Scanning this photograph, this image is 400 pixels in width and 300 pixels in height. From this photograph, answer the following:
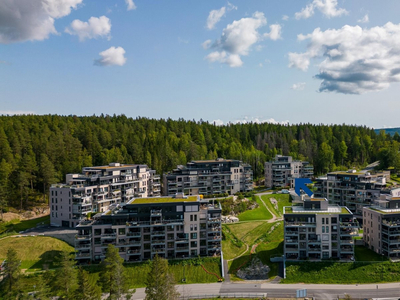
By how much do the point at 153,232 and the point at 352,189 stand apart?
5883 centimetres

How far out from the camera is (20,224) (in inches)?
3282

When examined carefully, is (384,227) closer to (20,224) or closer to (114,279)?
(114,279)

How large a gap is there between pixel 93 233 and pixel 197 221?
22.0 m

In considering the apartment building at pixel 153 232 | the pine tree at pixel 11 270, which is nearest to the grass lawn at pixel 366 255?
the apartment building at pixel 153 232

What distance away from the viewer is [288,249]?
208 feet

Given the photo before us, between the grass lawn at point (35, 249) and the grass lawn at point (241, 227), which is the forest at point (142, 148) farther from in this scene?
the grass lawn at point (241, 227)

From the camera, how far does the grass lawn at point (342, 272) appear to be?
2258 inches

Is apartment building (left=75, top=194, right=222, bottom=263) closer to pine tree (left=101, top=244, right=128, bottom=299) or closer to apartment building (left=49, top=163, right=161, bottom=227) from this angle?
pine tree (left=101, top=244, right=128, bottom=299)

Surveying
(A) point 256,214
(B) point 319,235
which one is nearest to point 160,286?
(B) point 319,235

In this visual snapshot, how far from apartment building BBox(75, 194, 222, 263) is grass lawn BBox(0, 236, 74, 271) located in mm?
8263

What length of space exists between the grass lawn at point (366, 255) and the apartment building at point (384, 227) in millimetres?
1026

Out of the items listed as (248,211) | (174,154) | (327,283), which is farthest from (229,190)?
(327,283)

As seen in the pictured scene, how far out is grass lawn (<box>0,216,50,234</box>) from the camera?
78.4 metres

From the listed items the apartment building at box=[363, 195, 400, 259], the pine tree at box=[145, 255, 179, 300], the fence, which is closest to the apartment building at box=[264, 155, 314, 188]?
the apartment building at box=[363, 195, 400, 259]
